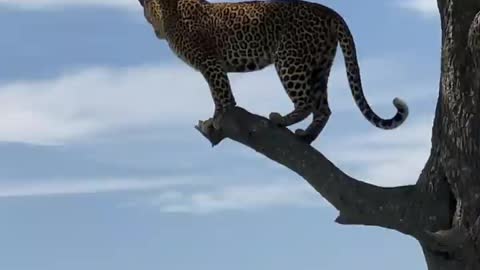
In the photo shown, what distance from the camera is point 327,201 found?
8.40 m

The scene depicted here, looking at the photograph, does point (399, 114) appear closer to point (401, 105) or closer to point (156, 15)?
point (401, 105)

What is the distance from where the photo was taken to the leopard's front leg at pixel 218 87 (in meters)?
8.67

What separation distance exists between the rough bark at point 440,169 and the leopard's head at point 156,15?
3.68ft

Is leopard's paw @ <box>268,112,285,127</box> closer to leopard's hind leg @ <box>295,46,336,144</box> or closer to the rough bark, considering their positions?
the rough bark

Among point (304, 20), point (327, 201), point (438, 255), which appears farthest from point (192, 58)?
point (438, 255)

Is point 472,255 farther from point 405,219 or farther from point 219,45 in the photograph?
point 219,45

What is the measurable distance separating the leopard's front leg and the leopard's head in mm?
667

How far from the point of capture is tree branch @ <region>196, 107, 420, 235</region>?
821 centimetres

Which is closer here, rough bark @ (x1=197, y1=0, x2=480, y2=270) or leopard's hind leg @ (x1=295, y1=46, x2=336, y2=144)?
rough bark @ (x1=197, y1=0, x2=480, y2=270)

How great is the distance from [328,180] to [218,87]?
1.11 meters

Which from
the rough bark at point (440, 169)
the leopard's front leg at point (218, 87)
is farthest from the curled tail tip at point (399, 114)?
the leopard's front leg at point (218, 87)

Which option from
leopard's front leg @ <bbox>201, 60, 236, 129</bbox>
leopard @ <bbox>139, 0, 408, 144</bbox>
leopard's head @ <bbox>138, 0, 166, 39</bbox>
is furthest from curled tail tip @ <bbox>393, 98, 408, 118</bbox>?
leopard's head @ <bbox>138, 0, 166, 39</bbox>

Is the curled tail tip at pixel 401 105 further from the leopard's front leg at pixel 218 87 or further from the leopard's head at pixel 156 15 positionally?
the leopard's head at pixel 156 15

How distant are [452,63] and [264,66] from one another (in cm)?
155
